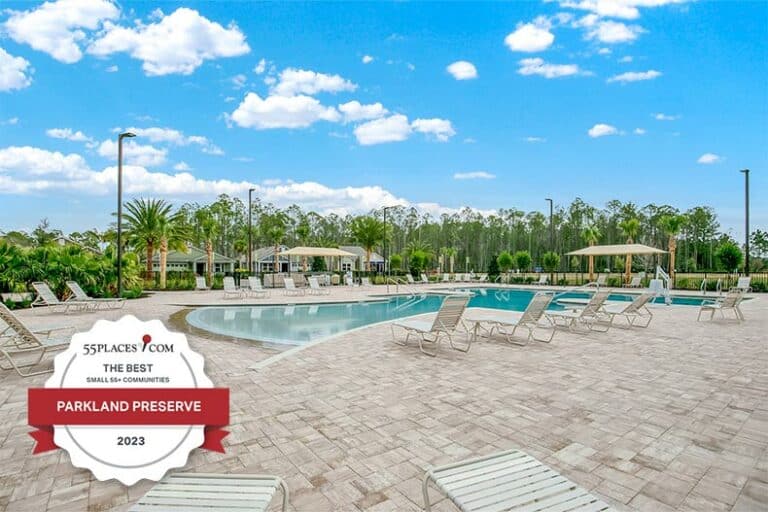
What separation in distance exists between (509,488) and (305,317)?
11.5 m

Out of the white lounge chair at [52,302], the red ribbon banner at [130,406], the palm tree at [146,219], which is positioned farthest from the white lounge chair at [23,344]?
the palm tree at [146,219]

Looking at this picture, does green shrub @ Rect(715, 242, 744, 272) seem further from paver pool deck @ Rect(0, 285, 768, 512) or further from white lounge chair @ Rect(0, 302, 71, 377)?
white lounge chair @ Rect(0, 302, 71, 377)

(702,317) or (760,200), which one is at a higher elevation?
(760,200)

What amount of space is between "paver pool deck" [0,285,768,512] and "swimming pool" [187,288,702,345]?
312cm

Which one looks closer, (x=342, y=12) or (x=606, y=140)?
(x=342, y=12)

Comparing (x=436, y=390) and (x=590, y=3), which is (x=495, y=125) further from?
(x=436, y=390)

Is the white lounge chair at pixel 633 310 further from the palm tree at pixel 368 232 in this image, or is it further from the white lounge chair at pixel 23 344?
the palm tree at pixel 368 232

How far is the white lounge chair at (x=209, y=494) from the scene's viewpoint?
169cm

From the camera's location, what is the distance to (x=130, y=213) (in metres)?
24.7

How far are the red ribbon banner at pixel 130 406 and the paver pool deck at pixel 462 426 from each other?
3.70ft

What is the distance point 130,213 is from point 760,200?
32.7 m

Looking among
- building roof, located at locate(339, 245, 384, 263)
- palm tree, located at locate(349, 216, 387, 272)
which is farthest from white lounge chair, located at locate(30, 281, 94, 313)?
building roof, located at locate(339, 245, 384, 263)

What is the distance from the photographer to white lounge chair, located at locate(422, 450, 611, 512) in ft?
5.74

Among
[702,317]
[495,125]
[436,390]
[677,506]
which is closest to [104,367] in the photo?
[677,506]
